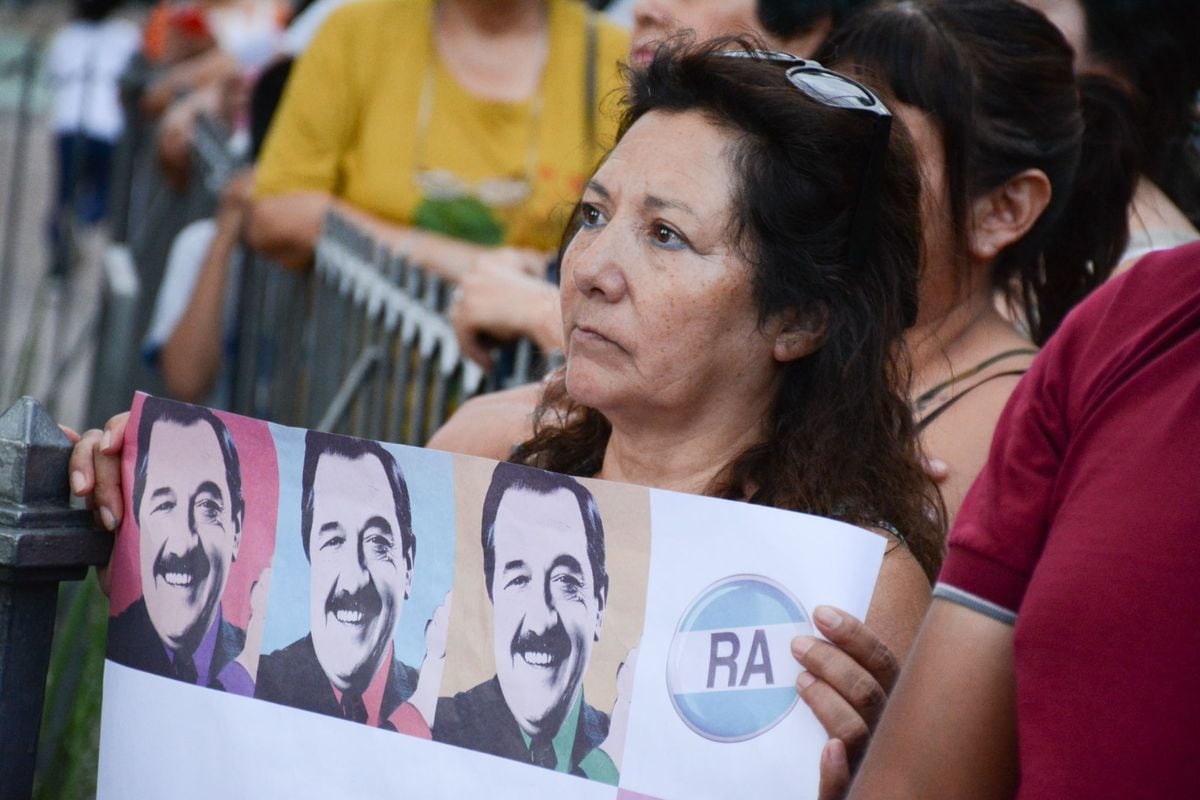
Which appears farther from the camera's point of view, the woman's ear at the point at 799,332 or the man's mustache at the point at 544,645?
the woman's ear at the point at 799,332

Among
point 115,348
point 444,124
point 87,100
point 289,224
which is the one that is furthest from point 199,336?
point 87,100

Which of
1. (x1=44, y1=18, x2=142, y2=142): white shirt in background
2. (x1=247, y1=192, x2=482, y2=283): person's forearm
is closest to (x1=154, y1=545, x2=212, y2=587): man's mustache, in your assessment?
(x1=247, y1=192, x2=482, y2=283): person's forearm

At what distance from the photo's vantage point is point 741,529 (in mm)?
1645

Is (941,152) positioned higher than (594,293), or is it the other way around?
(941,152)

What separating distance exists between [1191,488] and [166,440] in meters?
1.20

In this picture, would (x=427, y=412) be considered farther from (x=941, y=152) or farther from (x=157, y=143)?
(x=157, y=143)

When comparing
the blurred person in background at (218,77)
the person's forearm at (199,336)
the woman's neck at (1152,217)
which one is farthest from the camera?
the blurred person in background at (218,77)

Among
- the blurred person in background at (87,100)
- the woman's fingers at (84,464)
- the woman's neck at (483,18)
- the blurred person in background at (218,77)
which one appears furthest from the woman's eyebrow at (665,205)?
the blurred person in background at (87,100)

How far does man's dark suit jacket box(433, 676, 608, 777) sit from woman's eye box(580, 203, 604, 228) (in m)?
0.64

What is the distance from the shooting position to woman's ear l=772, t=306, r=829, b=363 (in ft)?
6.66

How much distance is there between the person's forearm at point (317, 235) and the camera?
3.63 metres

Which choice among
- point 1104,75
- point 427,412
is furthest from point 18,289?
point 1104,75

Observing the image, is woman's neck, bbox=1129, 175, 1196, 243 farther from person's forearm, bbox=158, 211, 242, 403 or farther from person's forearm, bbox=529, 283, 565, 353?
person's forearm, bbox=158, 211, 242, 403

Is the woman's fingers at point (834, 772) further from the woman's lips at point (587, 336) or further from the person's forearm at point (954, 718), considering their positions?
the woman's lips at point (587, 336)
